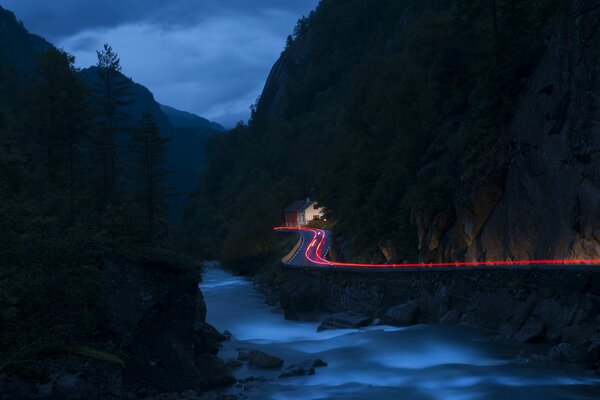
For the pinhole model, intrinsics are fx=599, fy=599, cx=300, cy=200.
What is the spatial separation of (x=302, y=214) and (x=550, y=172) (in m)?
73.6

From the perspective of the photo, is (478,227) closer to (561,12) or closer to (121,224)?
(561,12)

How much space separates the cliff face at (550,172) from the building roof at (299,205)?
6519 centimetres

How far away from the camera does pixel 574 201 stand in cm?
2970

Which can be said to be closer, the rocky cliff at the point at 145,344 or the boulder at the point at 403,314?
the rocky cliff at the point at 145,344

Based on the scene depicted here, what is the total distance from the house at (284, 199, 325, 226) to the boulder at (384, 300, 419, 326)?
65868mm

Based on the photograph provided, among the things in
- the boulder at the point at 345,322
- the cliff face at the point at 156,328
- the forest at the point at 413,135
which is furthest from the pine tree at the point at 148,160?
the cliff face at the point at 156,328

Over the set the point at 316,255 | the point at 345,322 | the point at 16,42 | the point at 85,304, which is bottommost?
the point at 345,322

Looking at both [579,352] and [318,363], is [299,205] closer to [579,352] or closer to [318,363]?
[318,363]

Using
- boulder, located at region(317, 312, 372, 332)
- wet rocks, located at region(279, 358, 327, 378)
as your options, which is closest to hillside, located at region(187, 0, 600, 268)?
boulder, located at region(317, 312, 372, 332)

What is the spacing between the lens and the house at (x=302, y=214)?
104500mm

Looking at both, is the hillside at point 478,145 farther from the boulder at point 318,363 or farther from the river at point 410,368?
the boulder at point 318,363

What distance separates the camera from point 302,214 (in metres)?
104

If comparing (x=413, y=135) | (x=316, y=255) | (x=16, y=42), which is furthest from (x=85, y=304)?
(x=16, y=42)

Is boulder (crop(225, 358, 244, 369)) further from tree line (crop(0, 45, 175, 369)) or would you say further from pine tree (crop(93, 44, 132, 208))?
pine tree (crop(93, 44, 132, 208))
